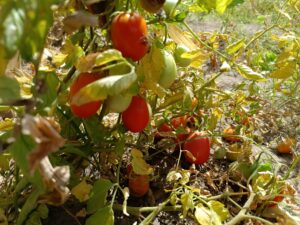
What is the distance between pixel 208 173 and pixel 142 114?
1.25ft

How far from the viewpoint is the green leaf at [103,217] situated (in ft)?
2.62

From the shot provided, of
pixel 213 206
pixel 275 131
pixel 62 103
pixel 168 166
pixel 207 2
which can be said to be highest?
pixel 207 2

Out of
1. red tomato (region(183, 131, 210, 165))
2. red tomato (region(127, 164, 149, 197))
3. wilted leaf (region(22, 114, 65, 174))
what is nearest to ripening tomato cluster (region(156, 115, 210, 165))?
red tomato (region(183, 131, 210, 165))

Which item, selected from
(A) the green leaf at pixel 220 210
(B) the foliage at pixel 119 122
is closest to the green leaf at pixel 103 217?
(B) the foliage at pixel 119 122

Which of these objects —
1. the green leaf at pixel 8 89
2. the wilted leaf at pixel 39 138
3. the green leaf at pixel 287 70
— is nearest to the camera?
the wilted leaf at pixel 39 138

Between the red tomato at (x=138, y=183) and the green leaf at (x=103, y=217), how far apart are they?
7.5 inches

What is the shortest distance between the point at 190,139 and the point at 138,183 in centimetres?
17

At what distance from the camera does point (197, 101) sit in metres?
1.08

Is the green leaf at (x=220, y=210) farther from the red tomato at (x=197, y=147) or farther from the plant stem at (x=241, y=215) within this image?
the red tomato at (x=197, y=147)

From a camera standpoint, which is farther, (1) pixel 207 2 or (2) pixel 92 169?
(2) pixel 92 169

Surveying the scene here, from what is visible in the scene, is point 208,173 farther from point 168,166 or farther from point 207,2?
point 207,2

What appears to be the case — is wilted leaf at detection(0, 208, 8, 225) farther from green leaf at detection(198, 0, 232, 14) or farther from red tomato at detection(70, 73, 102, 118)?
green leaf at detection(198, 0, 232, 14)

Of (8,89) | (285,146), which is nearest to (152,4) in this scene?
(8,89)

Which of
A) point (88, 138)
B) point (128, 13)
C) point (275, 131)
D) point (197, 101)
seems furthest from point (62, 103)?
point (275, 131)
